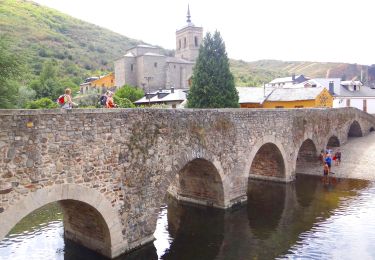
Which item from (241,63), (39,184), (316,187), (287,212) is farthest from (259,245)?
(241,63)

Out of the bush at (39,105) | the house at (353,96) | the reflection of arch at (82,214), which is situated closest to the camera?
the reflection of arch at (82,214)

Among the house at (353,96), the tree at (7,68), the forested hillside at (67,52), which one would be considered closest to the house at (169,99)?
the forested hillside at (67,52)

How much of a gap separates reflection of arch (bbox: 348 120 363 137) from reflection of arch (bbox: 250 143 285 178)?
14.5m

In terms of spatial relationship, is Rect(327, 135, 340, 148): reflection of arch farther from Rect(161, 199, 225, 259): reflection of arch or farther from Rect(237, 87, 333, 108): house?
Rect(161, 199, 225, 259): reflection of arch

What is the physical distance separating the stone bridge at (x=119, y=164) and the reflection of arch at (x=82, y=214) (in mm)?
23

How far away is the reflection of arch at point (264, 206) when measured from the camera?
1428cm

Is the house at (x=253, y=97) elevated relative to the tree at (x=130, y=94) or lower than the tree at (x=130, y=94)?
lower

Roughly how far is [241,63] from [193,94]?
105360mm

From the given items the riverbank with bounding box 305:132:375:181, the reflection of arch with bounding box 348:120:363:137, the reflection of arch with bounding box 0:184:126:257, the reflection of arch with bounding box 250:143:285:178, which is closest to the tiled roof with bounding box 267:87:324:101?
the reflection of arch with bounding box 348:120:363:137

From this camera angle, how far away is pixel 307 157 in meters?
24.7

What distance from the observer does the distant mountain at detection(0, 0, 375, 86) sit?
78938mm

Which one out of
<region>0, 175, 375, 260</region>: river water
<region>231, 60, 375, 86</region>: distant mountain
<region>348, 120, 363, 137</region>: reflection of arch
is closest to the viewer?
<region>0, 175, 375, 260</region>: river water

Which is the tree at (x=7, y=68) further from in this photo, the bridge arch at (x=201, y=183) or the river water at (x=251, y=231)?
the bridge arch at (x=201, y=183)

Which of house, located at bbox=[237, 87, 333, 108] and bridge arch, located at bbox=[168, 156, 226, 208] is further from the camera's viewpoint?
house, located at bbox=[237, 87, 333, 108]
